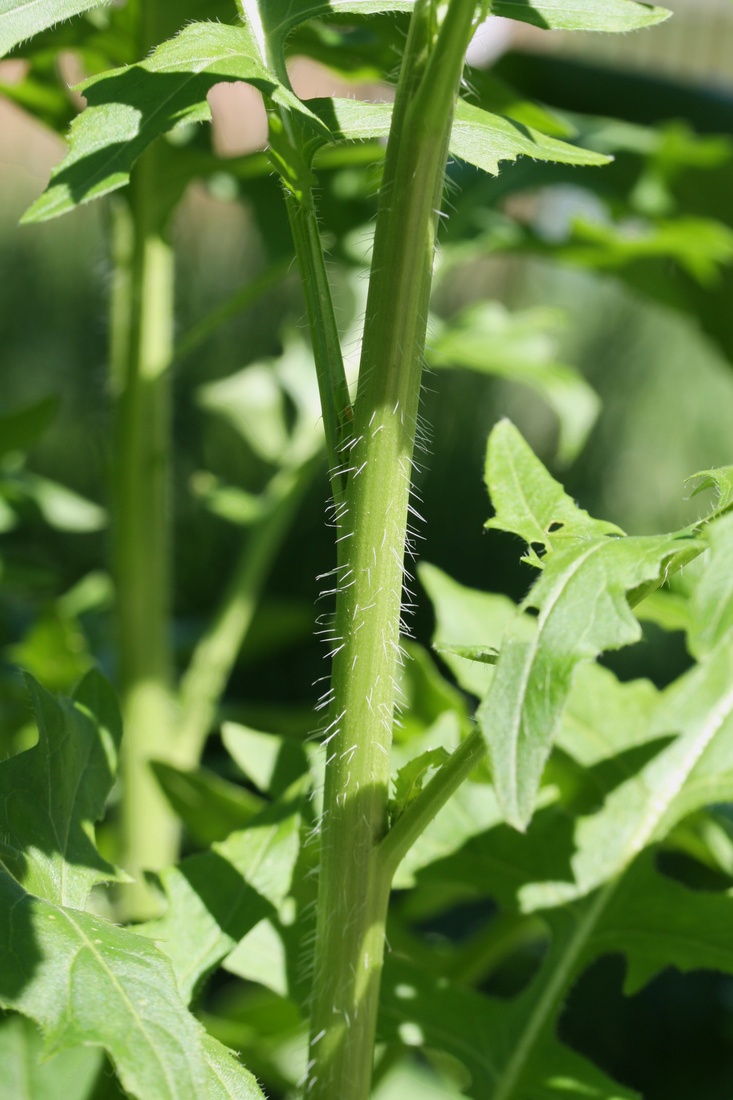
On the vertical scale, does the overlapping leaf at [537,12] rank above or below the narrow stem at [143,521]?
above

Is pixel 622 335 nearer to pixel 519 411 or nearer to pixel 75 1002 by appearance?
pixel 519 411

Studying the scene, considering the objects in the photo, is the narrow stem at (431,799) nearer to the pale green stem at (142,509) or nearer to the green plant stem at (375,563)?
the green plant stem at (375,563)

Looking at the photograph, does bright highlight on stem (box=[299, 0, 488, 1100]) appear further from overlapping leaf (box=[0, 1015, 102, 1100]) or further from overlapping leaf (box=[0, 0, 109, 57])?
overlapping leaf (box=[0, 1015, 102, 1100])

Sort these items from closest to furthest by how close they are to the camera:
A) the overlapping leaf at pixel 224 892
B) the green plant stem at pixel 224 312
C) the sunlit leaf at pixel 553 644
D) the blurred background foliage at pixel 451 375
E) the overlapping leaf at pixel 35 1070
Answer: the sunlit leaf at pixel 553 644
the overlapping leaf at pixel 224 892
the overlapping leaf at pixel 35 1070
the green plant stem at pixel 224 312
the blurred background foliage at pixel 451 375

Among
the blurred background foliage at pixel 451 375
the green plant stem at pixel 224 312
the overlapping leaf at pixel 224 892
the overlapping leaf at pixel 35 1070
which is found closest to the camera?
the overlapping leaf at pixel 224 892

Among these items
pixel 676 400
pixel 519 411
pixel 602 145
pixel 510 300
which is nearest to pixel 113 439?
pixel 602 145

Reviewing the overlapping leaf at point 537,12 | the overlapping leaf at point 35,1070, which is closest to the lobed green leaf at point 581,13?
the overlapping leaf at point 537,12
